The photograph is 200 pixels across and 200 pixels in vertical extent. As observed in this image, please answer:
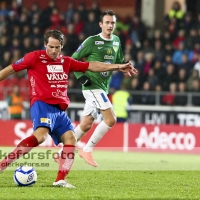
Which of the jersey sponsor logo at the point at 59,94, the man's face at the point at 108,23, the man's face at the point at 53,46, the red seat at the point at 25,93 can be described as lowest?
the red seat at the point at 25,93

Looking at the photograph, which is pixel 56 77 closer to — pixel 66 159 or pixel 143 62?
pixel 66 159

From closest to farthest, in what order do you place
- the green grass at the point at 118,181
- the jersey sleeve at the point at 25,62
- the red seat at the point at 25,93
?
the green grass at the point at 118,181 < the jersey sleeve at the point at 25,62 < the red seat at the point at 25,93

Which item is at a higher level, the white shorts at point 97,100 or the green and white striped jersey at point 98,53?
the green and white striped jersey at point 98,53

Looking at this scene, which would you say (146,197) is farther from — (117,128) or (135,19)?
(135,19)

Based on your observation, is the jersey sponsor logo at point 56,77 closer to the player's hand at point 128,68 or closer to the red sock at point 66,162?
the player's hand at point 128,68

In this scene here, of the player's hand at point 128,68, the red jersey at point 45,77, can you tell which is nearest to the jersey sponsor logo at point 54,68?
the red jersey at point 45,77

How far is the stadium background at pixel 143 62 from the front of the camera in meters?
15.9

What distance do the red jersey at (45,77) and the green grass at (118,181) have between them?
106cm

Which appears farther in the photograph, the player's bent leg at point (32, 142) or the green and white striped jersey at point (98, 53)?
the green and white striped jersey at point (98, 53)

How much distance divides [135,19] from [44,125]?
1309 cm

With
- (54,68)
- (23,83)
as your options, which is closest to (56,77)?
(54,68)

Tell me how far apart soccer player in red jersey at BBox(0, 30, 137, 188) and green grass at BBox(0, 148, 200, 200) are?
433 mm

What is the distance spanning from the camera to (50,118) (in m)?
8.02

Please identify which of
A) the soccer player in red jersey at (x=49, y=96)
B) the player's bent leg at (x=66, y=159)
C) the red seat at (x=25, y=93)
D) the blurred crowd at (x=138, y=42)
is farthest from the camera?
the blurred crowd at (x=138, y=42)
